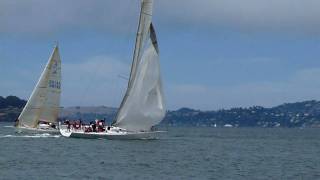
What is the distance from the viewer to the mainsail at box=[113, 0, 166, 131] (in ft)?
285

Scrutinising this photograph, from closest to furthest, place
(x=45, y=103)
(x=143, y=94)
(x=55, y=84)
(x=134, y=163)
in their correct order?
(x=134, y=163)
(x=143, y=94)
(x=45, y=103)
(x=55, y=84)

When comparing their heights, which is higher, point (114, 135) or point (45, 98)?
point (45, 98)

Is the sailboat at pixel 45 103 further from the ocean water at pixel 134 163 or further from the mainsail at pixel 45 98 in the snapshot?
the ocean water at pixel 134 163

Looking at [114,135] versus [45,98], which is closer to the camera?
[114,135]

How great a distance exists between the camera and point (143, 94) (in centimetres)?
8719

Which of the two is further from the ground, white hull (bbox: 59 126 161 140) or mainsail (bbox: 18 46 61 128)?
mainsail (bbox: 18 46 61 128)

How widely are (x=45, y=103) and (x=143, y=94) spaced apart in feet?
85.8

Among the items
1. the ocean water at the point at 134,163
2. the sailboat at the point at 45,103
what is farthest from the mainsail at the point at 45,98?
the ocean water at the point at 134,163

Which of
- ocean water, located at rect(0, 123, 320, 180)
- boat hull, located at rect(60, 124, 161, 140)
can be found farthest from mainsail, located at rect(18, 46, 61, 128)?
ocean water, located at rect(0, 123, 320, 180)

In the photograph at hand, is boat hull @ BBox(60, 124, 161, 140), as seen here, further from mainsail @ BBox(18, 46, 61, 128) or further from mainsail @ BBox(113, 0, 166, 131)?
mainsail @ BBox(18, 46, 61, 128)

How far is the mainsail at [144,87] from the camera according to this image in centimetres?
8688

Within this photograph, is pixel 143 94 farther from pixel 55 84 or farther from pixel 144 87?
pixel 55 84

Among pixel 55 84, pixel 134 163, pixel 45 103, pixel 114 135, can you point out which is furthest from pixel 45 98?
pixel 134 163

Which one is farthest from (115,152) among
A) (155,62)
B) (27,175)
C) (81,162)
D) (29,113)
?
(29,113)
